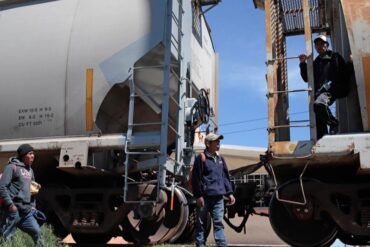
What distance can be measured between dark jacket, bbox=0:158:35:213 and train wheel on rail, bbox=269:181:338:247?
2800mm

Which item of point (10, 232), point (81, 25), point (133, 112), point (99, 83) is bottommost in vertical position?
point (10, 232)

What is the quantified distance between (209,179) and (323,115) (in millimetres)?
1432

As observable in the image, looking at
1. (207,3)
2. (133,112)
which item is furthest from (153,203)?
(207,3)

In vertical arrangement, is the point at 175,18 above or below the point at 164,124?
above

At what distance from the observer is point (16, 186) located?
17.3 feet

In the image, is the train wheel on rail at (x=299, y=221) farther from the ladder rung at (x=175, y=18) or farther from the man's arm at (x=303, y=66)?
the ladder rung at (x=175, y=18)

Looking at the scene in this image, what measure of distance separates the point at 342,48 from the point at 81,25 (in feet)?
11.3

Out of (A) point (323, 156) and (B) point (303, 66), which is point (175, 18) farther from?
(A) point (323, 156)

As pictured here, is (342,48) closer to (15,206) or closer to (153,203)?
(153,203)

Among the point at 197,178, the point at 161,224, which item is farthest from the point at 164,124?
the point at 161,224

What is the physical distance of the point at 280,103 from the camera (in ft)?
18.9

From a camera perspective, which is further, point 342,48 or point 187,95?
point 187,95

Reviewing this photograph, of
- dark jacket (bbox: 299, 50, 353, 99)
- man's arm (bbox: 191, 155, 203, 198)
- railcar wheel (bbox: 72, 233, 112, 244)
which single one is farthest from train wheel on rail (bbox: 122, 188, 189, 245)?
dark jacket (bbox: 299, 50, 353, 99)

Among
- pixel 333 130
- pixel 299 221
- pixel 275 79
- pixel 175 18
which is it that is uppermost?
pixel 175 18
